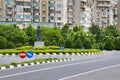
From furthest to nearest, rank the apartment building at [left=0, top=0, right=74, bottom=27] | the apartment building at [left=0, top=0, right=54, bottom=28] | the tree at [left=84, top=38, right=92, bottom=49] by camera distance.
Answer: the apartment building at [left=0, top=0, right=74, bottom=27], the apartment building at [left=0, top=0, right=54, bottom=28], the tree at [left=84, top=38, right=92, bottom=49]

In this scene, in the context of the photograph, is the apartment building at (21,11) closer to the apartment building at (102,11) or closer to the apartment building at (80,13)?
the apartment building at (80,13)

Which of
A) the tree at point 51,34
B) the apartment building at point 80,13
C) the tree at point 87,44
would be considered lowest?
the tree at point 87,44

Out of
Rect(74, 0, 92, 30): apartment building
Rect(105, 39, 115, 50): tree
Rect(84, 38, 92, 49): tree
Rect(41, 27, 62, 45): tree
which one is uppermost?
Rect(74, 0, 92, 30): apartment building

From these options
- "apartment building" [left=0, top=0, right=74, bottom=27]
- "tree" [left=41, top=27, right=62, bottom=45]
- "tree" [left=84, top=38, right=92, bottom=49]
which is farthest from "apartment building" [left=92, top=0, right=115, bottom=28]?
"tree" [left=84, top=38, right=92, bottom=49]

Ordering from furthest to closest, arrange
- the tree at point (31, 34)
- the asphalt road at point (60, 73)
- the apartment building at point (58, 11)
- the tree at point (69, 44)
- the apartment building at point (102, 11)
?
the apartment building at point (102, 11), the apartment building at point (58, 11), the tree at point (31, 34), the tree at point (69, 44), the asphalt road at point (60, 73)

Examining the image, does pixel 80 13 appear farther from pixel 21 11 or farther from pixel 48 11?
pixel 21 11

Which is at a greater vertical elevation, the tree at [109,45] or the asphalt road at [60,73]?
the asphalt road at [60,73]

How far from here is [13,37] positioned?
78625mm

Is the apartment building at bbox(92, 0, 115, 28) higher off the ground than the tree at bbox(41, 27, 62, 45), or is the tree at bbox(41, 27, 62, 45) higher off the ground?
the apartment building at bbox(92, 0, 115, 28)

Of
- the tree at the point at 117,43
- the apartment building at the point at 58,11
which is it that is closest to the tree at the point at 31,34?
the tree at the point at 117,43

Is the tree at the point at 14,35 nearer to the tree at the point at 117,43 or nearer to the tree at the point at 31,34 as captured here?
the tree at the point at 31,34

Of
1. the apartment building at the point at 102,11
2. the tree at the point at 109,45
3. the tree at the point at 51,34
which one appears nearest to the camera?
the tree at the point at 51,34

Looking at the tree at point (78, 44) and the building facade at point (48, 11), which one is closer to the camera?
the tree at point (78, 44)

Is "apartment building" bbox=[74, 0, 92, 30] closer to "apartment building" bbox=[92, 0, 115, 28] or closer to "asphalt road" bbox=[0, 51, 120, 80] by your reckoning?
"apartment building" bbox=[92, 0, 115, 28]
